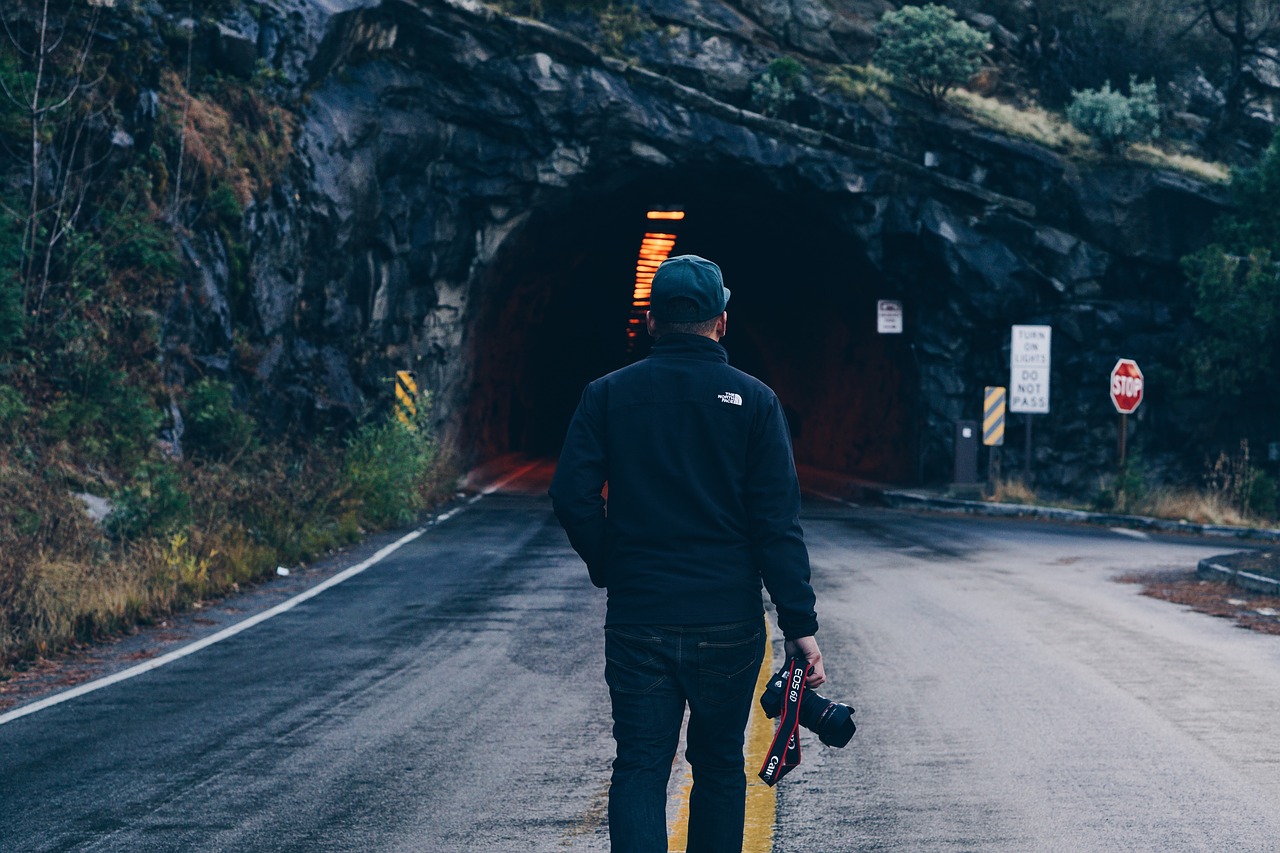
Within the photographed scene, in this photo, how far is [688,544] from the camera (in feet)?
13.9

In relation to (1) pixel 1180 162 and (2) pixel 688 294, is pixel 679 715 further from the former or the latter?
(1) pixel 1180 162

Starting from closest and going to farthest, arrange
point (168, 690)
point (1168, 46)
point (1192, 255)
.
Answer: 1. point (168, 690)
2. point (1192, 255)
3. point (1168, 46)

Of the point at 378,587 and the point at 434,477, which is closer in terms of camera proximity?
the point at 378,587

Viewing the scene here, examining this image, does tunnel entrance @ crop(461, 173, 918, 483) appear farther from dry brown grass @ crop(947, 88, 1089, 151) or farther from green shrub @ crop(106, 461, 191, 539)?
green shrub @ crop(106, 461, 191, 539)

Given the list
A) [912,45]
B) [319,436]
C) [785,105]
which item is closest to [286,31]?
[319,436]

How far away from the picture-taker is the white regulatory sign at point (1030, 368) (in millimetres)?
26875

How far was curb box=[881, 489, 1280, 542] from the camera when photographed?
2116 cm

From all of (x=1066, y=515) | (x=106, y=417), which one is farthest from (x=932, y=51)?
(x=106, y=417)

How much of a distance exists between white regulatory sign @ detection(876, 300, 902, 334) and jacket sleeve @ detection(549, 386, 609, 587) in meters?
27.5

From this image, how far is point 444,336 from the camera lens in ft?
101

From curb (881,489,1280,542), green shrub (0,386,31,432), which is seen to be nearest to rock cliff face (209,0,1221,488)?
curb (881,489,1280,542)

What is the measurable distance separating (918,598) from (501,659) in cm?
488

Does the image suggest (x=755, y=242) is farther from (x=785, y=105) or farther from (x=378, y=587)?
(x=378, y=587)

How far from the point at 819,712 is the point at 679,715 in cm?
46
